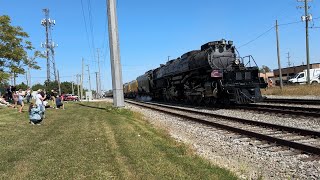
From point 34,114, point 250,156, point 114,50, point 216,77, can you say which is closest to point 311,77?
point 216,77

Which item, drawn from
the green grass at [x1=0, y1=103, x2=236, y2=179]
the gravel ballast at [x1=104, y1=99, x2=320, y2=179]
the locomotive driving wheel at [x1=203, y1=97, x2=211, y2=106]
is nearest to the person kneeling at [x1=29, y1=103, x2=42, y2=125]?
the green grass at [x1=0, y1=103, x2=236, y2=179]

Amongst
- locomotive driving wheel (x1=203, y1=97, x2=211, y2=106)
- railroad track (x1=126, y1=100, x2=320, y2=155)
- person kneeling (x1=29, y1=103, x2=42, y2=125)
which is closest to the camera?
railroad track (x1=126, y1=100, x2=320, y2=155)

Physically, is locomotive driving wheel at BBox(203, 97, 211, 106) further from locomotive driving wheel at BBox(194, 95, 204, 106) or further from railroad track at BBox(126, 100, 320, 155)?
railroad track at BBox(126, 100, 320, 155)

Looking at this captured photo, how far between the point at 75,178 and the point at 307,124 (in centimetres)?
930

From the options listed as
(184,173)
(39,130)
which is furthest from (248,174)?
(39,130)

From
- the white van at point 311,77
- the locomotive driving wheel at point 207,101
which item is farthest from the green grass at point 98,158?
the white van at point 311,77

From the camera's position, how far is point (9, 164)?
25.7 feet

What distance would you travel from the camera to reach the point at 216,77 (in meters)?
22.3

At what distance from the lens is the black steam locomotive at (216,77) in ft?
71.0

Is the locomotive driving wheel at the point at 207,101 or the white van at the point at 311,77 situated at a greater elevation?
the white van at the point at 311,77

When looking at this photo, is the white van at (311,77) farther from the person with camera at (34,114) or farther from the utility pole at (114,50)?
the person with camera at (34,114)

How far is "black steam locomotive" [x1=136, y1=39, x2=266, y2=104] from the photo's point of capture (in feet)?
71.0

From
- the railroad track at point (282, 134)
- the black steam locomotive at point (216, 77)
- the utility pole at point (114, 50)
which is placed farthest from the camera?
the utility pole at point (114, 50)

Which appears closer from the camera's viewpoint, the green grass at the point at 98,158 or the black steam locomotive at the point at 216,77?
the green grass at the point at 98,158
